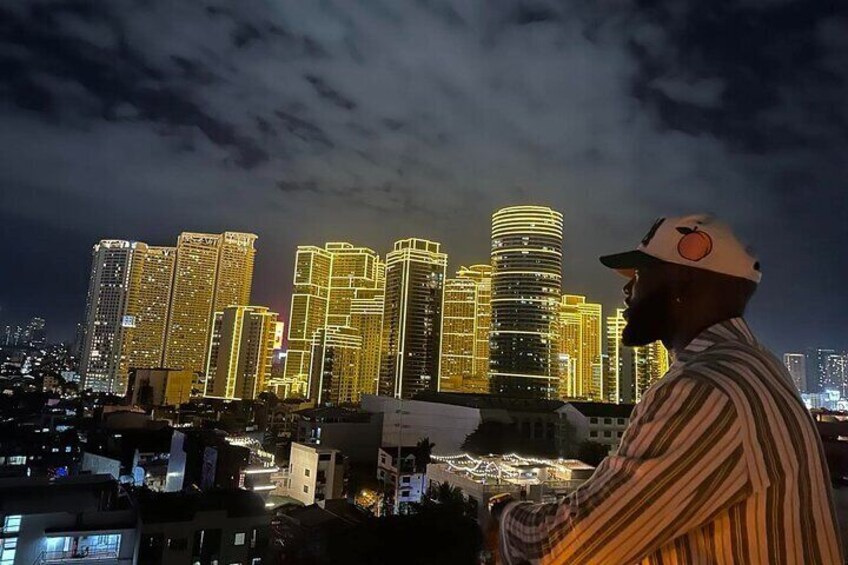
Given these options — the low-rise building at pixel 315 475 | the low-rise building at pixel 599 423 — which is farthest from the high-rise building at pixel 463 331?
the low-rise building at pixel 315 475

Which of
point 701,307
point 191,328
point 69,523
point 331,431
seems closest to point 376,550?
point 69,523

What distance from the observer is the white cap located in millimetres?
583

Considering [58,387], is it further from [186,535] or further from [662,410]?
[662,410]

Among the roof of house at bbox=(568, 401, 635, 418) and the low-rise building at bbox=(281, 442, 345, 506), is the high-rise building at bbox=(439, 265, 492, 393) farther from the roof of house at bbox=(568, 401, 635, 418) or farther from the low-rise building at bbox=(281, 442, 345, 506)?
the low-rise building at bbox=(281, 442, 345, 506)

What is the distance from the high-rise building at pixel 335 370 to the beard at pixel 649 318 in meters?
31.4

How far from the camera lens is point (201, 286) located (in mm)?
41781

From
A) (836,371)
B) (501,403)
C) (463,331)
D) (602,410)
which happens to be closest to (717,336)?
(602,410)

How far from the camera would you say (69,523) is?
5.80m

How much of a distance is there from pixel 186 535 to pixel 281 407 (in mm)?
18390

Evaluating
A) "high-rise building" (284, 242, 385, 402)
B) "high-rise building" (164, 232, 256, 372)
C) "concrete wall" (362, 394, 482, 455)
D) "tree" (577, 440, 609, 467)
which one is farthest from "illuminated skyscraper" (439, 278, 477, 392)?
"tree" (577, 440, 609, 467)

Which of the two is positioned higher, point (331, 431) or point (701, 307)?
point (701, 307)

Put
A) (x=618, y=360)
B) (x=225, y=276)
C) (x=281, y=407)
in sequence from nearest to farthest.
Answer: (x=281, y=407) → (x=618, y=360) → (x=225, y=276)

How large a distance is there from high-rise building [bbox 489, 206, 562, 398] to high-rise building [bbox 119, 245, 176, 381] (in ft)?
83.6

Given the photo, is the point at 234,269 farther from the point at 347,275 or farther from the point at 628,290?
the point at 628,290
